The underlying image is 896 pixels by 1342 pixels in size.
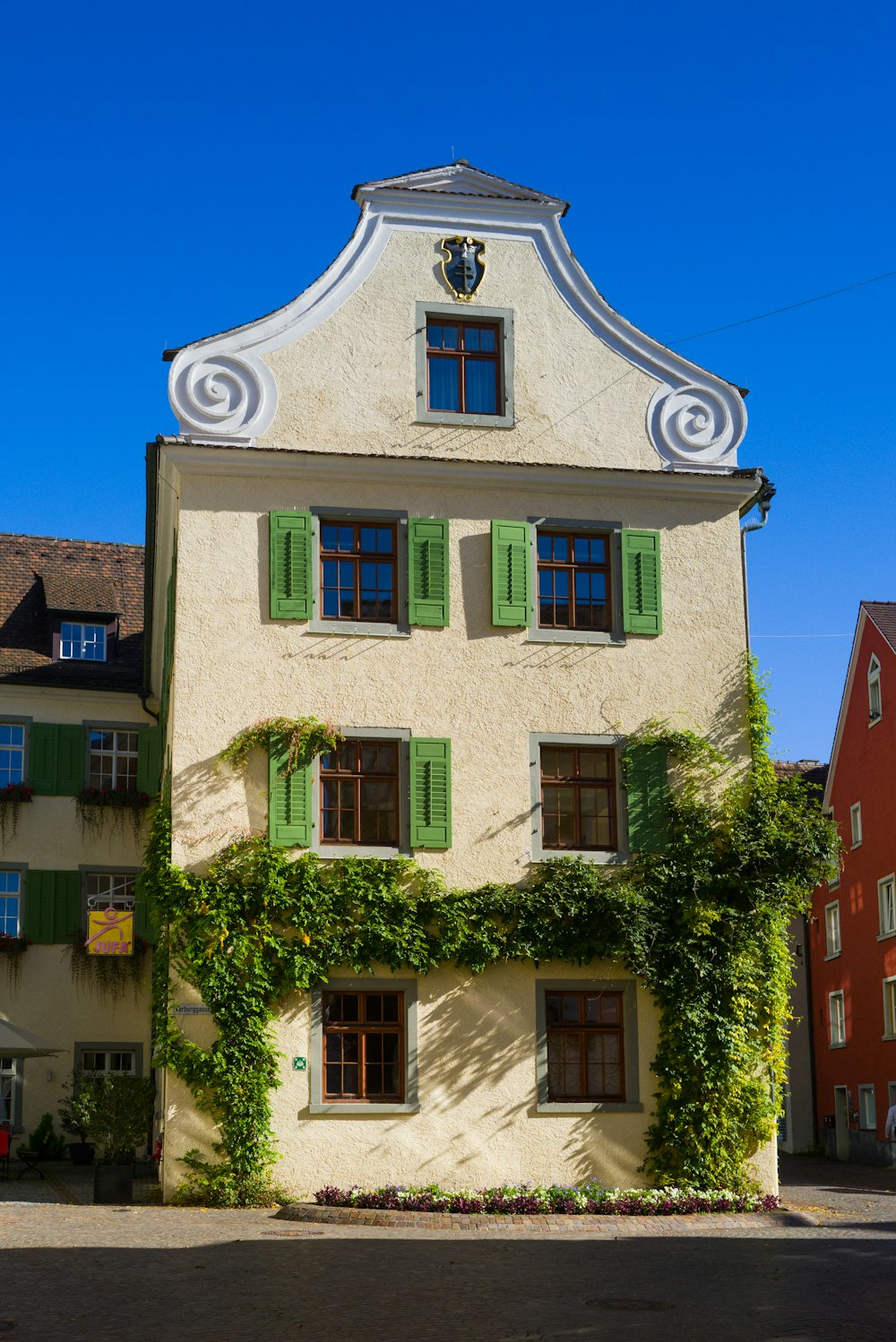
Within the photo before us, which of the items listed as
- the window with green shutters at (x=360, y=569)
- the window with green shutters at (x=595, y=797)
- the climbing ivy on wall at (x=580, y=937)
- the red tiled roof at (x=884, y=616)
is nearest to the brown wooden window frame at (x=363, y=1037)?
the climbing ivy on wall at (x=580, y=937)

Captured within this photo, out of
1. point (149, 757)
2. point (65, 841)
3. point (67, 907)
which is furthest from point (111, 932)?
point (149, 757)

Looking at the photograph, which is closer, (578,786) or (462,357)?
(578,786)

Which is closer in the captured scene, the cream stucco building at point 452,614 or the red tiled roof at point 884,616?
the cream stucco building at point 452,614

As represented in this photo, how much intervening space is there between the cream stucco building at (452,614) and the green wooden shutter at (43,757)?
8610 millimetres

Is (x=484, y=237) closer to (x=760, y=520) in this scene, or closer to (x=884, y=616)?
(x=760, y=520)

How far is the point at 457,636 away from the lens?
20469 millimetres

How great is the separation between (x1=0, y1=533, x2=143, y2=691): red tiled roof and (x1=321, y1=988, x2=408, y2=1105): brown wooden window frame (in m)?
12.4

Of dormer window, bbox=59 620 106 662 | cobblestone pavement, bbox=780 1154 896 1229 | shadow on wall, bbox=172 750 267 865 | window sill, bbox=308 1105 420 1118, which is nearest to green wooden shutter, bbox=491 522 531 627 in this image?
shadow on wall, bbox=172 750 267 865

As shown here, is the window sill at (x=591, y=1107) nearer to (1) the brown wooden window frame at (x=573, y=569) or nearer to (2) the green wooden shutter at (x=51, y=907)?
(1) the brown wooden window frame at (x=573, y=569)

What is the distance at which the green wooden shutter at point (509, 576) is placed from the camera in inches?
810

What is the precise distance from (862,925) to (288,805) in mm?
20283

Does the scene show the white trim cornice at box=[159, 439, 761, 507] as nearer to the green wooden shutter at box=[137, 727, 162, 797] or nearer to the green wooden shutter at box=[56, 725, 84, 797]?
the green wooden shutter at box=[137, 727, 162, 797]

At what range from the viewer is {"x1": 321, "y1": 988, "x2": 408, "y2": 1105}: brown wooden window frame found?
62.7 ft

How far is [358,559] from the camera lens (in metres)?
20.6
